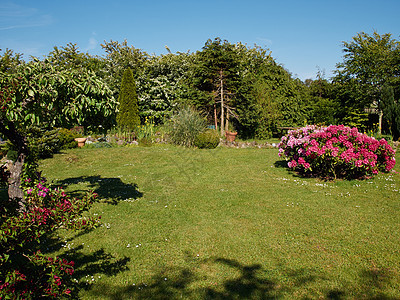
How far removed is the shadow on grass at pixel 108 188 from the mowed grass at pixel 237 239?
0.03 metres

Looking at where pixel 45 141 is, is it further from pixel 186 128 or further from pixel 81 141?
pixel 186 128

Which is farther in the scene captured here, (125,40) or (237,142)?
(125,40)

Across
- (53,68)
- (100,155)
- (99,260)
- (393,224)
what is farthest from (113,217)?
(100,155)

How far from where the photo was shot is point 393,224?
17.0 feet

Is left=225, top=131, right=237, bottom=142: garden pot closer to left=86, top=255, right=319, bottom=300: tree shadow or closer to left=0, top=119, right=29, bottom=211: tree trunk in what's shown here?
left=0, top=119, right=29, bottom=211: tree trunk

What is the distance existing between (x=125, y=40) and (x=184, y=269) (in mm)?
21923

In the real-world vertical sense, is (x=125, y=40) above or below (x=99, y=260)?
above

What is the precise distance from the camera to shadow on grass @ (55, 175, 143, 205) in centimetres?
686

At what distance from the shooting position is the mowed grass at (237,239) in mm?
3471

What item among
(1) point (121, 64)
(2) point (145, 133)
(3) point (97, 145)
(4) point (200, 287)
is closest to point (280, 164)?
(4) point (200, 287)

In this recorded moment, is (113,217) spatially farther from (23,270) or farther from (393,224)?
(393,224)

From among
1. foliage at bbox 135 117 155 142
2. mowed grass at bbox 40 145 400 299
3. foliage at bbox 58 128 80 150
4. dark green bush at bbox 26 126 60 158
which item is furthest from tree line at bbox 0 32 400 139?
mowed grass at bbox 40 145 400 299

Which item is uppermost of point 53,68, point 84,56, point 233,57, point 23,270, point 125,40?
point 125,40

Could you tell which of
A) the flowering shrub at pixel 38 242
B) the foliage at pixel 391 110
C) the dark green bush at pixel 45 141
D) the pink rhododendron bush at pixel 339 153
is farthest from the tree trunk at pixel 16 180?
the foliage at pixel 391 110
